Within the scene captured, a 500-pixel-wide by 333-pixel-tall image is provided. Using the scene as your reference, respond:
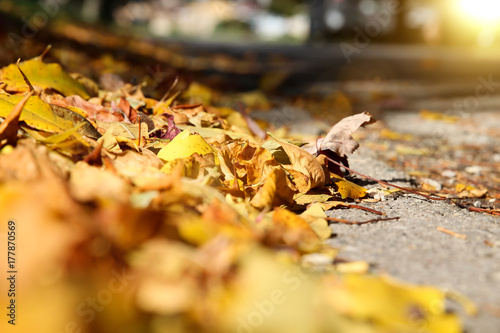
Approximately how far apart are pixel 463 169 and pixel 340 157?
3.03ft

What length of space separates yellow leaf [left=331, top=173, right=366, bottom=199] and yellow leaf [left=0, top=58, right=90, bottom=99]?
912 mm

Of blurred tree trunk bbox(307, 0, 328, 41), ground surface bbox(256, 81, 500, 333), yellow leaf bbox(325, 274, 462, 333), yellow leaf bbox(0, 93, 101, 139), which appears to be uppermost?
yellow leaf bbox(325, 274, 462, 333)

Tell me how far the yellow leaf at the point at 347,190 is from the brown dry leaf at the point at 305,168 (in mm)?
59

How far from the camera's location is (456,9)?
47.6 ft

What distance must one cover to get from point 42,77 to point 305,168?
925 millimetres

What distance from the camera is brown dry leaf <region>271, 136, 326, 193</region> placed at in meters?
1.23

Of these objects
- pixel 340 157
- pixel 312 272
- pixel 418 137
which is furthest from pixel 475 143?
pixel 312 272

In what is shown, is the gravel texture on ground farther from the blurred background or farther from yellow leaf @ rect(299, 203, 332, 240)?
the blurred background

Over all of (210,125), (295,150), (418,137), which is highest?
(295,150)

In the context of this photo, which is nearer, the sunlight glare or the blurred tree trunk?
the sunlight glare

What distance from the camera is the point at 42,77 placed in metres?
1.59

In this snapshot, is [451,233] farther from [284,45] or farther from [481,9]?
[481,9]

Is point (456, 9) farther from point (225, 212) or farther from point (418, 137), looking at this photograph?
point (225, 212)

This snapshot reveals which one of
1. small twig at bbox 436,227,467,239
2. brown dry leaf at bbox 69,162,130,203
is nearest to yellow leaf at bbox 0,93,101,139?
brown dry leaf at bbox 69,162,130,203
